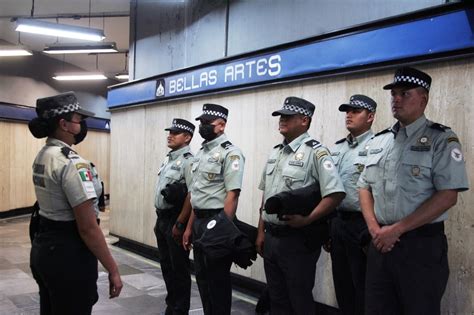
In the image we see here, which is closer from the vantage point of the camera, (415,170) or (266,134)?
(415,170)

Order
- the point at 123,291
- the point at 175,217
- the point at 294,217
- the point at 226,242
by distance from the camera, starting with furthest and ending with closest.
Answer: the point at 123,291, the point at 175,217, the point at 226,242, the point at 294,217

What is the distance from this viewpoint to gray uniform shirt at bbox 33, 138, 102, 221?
6.93ft

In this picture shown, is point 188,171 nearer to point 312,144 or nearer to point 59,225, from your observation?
point 312,144

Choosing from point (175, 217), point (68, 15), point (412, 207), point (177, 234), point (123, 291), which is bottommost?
point (123, 291)

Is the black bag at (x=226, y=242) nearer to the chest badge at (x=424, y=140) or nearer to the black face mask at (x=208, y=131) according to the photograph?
the black face mask at (x=208, y=131)

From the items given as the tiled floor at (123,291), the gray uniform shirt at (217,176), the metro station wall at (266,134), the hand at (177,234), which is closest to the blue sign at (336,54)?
the metro station wall at (266,134)

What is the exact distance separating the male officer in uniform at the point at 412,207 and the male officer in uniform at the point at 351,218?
0.62 metres

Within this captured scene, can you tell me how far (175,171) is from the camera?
3896mm

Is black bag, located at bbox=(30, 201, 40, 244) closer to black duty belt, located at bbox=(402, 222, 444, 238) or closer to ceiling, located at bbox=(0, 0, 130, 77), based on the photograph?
black duty belt, located at bbox=(402, 222, 444, 238)

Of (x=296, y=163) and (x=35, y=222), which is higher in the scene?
(x=296, y=163)

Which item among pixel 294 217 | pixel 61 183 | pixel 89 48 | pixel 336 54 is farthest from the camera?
pixel 89 48

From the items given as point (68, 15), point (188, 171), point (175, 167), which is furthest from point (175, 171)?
point (68, 15)

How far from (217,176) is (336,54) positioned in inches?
54.1

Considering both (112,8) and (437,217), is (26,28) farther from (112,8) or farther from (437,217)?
(437,217)
